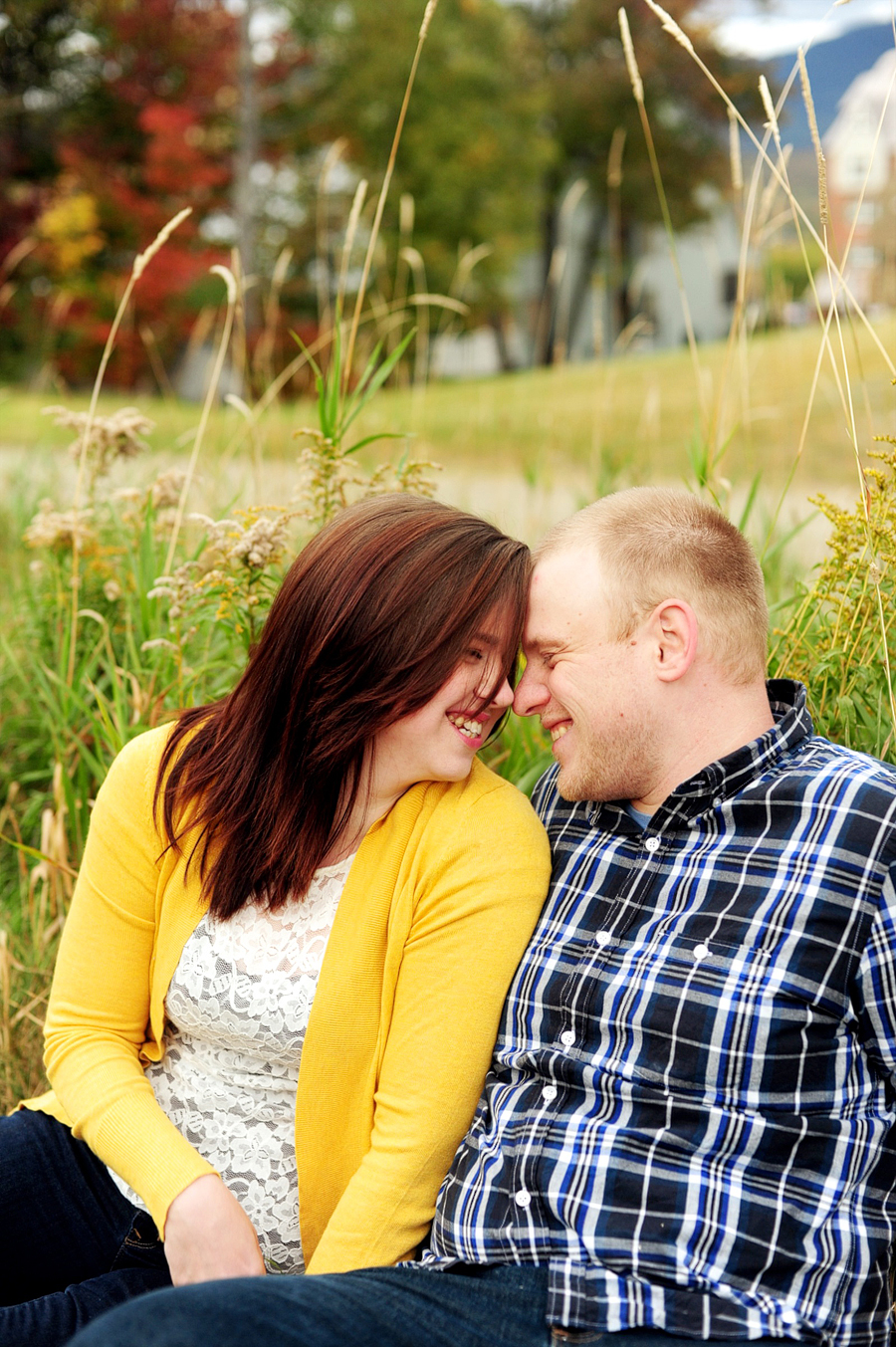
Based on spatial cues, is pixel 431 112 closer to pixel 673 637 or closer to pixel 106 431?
pixel 106 431

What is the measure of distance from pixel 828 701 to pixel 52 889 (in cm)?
169

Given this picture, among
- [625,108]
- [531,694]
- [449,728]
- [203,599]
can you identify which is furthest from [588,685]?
[625,108]

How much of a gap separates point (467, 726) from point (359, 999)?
42 cm

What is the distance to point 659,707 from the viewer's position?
5.84ft

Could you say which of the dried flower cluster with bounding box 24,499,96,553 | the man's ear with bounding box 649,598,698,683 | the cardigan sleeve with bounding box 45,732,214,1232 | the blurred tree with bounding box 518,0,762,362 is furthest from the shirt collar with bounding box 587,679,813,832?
the blurred tree with bounding box 518,0,762,362

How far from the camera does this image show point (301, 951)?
1801mm

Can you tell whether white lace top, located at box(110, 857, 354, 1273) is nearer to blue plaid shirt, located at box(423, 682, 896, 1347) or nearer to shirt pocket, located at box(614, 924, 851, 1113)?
blue plaid shirt, located at box(423, 682, 896, 1347)

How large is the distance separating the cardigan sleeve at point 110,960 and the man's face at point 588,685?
0.60 m

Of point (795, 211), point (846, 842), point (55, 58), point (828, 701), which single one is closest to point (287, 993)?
point (846, 842)

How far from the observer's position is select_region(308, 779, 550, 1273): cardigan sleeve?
1.67 metres

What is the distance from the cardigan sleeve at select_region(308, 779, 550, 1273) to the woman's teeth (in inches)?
4.5

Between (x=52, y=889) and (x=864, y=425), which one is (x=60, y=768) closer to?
(x=52, y=889)

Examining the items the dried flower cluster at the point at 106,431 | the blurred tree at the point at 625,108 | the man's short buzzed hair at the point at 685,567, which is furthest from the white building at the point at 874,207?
the blurred tree at the point at 625,108

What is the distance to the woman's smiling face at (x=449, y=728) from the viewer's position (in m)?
1.79
